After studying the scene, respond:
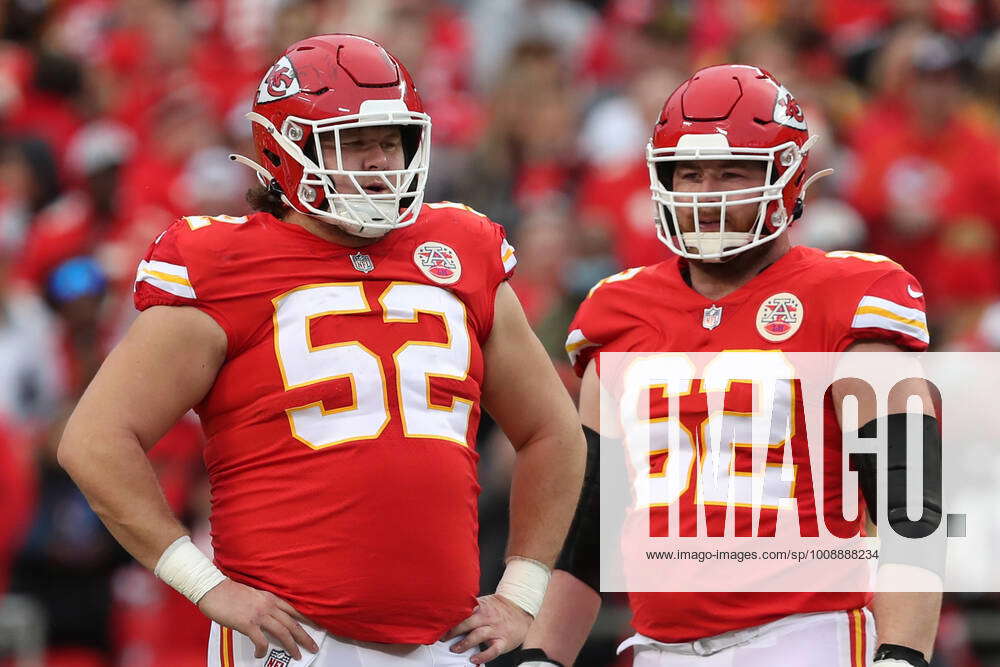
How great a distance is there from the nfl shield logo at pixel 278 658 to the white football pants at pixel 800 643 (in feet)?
3.29

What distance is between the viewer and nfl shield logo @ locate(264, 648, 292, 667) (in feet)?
12.4

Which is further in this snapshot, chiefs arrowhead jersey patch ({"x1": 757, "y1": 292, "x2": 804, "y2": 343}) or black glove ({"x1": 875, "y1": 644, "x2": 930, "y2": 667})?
chiefs arrowhead jersey patch ({"x1": 757, "y1": 292, "x2": 804, "y2": 343})

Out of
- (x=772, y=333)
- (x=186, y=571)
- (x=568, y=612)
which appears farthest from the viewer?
(x=568, y=612)

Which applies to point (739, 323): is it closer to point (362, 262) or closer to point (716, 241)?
point (716, 241)

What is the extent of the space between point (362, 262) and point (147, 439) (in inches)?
24.8

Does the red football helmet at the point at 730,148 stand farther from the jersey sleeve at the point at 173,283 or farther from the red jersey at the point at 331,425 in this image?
the jersey sleeve at the point at 173,283

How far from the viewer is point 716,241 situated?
4.22 metres

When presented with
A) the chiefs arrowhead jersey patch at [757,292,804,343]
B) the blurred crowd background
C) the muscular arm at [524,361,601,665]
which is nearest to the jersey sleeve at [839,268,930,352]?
the chiefs arrowhead jersey patch at [757,292,804,343]

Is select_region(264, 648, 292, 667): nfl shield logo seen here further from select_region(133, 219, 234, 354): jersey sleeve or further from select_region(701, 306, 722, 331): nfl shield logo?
select_region(701, 306, 722, 331): nfl shield logo

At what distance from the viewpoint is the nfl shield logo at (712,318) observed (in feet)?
14.0

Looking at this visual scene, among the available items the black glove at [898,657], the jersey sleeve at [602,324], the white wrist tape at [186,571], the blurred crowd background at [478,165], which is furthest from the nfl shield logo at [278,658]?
the blurred crowd background at [478,165]

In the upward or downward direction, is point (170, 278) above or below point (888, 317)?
above

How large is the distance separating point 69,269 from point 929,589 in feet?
17.8

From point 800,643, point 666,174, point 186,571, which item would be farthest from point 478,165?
point 186,571
